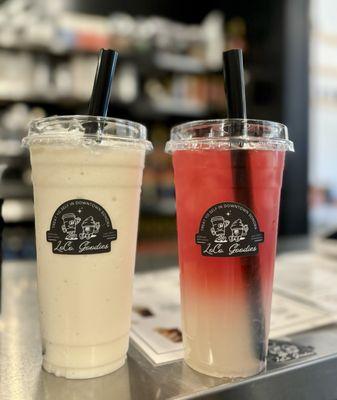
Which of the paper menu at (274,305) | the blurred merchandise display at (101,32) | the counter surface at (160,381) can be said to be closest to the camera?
the counter surface at (160,381)

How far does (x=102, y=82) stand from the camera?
0.52 m

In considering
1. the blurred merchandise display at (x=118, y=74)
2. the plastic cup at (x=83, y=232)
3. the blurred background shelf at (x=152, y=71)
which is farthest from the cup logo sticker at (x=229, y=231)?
the blurred background shelf at (x=152, y=71)

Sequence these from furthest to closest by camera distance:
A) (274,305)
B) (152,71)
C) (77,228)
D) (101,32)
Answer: (152,71), (101,32), (274,305), (77,228)

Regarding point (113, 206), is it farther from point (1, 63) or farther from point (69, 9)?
point (69, 9)

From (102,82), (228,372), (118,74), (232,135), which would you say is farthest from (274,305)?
(118,74)

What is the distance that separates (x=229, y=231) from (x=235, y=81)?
0.19 m

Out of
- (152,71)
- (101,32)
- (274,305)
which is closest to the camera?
(274,305)

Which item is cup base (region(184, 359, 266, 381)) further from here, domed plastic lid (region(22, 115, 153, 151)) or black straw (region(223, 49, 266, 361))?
domed plastic lid (region(22, 115, 153, 151))

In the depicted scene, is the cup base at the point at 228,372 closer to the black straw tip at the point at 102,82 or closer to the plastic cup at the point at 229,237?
the plastic cup at the point at 229,237

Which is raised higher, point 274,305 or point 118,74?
point 118,74

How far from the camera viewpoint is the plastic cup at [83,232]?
0.50 meters

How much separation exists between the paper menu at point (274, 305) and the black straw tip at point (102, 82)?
357mm

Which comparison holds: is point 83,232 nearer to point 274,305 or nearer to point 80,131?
point 80,131

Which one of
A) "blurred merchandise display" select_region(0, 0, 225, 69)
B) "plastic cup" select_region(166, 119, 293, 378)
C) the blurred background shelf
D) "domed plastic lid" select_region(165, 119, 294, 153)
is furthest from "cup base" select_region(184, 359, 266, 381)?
"blurred merchandise display" select_region(0, 0, 225, 69)
